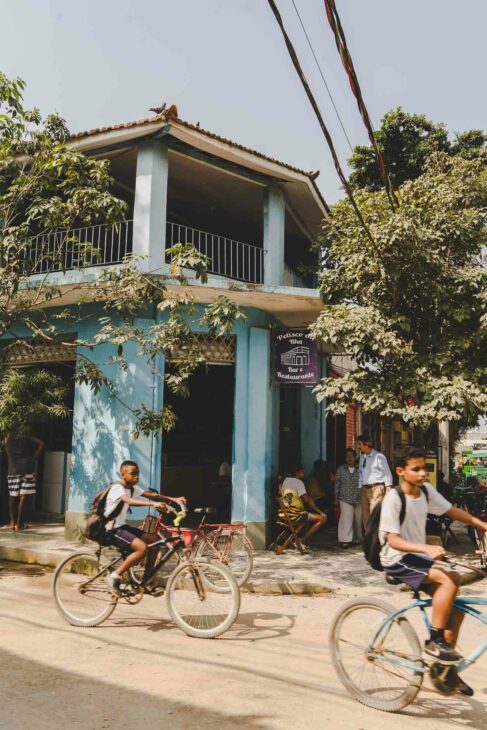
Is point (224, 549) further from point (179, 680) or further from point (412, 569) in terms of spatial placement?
point (412, 569)

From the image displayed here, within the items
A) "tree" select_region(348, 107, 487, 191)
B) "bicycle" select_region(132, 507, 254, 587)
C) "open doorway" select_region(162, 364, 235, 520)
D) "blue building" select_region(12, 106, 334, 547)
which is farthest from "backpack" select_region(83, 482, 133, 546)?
"tree" select_region(348, 107, 487, 191)

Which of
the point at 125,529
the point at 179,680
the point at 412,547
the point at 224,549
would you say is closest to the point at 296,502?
the point at 224,549

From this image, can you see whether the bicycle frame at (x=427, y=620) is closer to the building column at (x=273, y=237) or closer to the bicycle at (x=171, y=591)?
the bicycle at (x=171, y=591)

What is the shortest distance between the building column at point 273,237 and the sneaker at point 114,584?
6047 millimetres

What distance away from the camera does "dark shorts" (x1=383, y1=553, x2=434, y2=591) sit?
144 inches

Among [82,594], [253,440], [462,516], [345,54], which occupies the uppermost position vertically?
[345,54]

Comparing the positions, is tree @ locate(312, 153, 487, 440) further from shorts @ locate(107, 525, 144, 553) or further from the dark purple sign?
shorts @ locate(107, 525, 144, 553)

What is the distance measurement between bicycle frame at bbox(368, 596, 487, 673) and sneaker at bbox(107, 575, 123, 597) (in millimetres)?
2546

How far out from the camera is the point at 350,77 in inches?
178

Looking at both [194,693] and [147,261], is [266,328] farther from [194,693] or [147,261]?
[194,693]

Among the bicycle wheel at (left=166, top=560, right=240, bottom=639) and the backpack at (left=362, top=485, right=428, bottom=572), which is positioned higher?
the backpack at (left=362, top=485, right=428, bottom=572)

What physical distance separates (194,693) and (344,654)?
3.29 ft

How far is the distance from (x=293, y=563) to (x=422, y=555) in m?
5.06

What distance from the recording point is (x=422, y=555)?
3.75m
